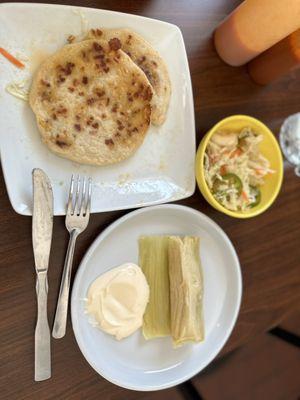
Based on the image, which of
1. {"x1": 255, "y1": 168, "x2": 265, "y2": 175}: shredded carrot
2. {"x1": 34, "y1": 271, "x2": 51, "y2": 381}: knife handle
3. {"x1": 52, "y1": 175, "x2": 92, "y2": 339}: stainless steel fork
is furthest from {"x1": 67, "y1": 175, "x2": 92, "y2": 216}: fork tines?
{"x1": 255, "y1": 168, "x2": 265, "y2": 175}: shredded carrot

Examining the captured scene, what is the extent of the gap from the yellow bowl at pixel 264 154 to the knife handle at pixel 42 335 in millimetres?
501

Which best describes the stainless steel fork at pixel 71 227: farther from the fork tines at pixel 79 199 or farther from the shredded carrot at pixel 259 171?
the shredded carrot at pixel 259 171

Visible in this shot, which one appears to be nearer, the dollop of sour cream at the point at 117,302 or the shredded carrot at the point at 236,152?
the dollop of sour cream at the point at 117,302

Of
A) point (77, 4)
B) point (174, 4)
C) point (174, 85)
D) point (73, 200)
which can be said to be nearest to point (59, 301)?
point (73, 200)

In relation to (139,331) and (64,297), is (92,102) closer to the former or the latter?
(64,297)

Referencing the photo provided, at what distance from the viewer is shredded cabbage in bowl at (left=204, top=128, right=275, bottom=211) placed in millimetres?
1274

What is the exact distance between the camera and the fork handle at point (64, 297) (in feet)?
3.64

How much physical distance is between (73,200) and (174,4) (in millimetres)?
671

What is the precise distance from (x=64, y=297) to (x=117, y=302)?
0.14 metres

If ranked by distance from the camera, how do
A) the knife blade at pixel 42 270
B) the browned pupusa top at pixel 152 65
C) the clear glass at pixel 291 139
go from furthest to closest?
the clear glass at pixel 291 139 → the browned pupusa top at pixel 152 65 → the knife blade at pixel 42 270

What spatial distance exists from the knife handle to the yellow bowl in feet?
1.64

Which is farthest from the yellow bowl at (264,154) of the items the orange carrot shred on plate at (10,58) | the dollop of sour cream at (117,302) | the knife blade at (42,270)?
the orange carrot shred on plate at (10,58)

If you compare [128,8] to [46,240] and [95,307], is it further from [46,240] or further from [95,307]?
[95,307]

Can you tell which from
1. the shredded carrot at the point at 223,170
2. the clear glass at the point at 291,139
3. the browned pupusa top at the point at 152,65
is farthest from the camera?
the clear glass at the point at 291,139
